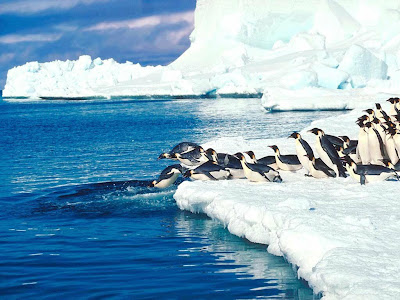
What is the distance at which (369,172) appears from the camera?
978 cm

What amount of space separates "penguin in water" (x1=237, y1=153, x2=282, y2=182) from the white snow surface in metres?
0.22

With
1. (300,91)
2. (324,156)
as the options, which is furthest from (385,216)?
(300,91)

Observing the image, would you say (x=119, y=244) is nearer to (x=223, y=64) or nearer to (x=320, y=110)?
(x=320, y=110)

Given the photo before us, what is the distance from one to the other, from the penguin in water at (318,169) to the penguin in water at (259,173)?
59cm

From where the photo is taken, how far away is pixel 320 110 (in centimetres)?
4072

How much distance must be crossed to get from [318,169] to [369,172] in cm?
99

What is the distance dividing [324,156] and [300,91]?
29.5 metres

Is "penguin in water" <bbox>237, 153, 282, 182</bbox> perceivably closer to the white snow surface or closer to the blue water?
the white snow surface

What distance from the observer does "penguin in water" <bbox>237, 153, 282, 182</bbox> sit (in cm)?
1046

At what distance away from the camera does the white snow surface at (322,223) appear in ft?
18.2

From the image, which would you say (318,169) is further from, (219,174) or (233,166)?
(219,174)

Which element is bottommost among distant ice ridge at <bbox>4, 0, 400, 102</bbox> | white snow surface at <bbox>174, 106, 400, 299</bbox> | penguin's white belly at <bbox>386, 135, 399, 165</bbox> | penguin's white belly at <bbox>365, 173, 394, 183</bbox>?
white snow surface at <bbox>174, 106, 400, 299</bbox>

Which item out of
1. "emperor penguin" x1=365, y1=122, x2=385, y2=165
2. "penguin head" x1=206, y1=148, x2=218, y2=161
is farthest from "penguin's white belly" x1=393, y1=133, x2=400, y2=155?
"penguin head" x1=206, y1=148, x2=218, y2=161

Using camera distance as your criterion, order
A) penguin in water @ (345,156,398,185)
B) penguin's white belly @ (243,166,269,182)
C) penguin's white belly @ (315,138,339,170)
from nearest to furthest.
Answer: penguin in water @ (345,156,398,185)
penguin's white belly @ (243,166,269,182)
penguin's white belly @ (315,138,339,170)
